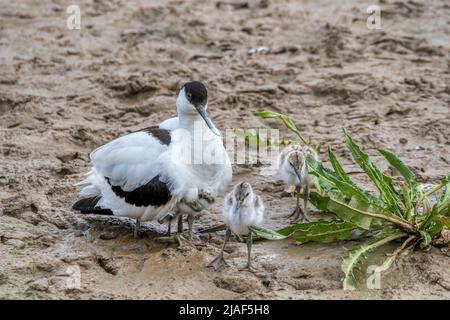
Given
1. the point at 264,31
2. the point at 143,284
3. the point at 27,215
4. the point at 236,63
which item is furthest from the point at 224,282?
the point at 264,31

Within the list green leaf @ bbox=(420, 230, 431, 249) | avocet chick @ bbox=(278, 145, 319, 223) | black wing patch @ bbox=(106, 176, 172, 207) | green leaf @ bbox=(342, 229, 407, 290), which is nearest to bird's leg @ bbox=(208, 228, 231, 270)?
black wing patch @ bbox=(106, 176, 172, 207)

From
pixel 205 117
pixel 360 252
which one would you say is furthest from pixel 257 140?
pixel 360 252

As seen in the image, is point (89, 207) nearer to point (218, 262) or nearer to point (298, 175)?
point (218, 262)

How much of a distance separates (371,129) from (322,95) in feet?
2.83

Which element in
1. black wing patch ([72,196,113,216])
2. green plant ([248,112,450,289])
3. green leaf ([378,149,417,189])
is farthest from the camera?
black wing patch ([72,196,113,216])

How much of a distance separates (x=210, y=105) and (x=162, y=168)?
244cm

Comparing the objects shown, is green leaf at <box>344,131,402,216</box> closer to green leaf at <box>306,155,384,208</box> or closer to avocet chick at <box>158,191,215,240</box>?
green leaf at <box>306,155,384,208</box>

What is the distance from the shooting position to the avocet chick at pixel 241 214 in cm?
534

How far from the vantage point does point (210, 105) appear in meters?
7.94

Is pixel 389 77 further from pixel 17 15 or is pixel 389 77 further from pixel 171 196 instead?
pixel 17 15

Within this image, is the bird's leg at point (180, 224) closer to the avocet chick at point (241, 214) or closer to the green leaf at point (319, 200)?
the avocet chick at point (241, 214)

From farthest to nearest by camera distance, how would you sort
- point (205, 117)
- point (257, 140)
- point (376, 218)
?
point (257, 140) < point (205, 117) < point (376, 218)

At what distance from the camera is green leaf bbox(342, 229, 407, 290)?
5.06 m

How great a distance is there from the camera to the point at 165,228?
609 cm
